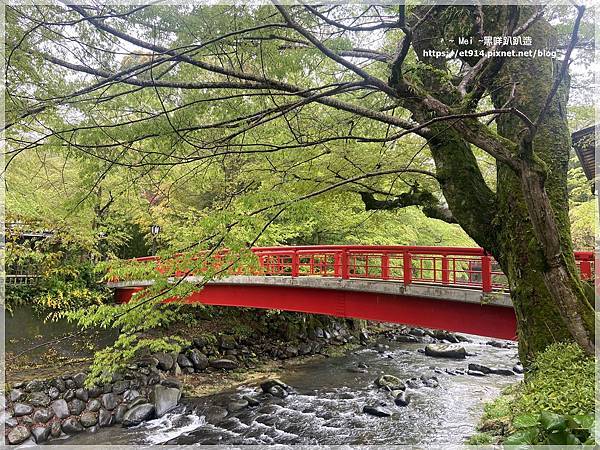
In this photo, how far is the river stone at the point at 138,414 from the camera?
931 cm

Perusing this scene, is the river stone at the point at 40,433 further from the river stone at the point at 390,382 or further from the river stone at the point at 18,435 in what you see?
the river stone at the point at 390,382

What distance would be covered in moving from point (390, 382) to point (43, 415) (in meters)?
8.92

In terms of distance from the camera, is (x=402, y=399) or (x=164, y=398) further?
(x=402, y=399)

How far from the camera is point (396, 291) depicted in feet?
24.5

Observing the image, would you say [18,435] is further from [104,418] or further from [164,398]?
[164,398]

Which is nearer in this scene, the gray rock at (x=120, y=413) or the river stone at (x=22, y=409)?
the river stone at (x=22, y=409)

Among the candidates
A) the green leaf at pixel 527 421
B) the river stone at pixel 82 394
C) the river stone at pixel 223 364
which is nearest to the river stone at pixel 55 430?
the river stone at pixel 82 394

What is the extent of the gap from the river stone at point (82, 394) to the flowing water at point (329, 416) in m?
1.17

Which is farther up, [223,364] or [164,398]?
[164,398]

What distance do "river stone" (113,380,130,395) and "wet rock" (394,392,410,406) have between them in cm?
714

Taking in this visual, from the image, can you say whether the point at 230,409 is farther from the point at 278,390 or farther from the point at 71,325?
the point at 71,325

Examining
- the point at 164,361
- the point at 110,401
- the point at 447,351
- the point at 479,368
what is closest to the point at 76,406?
the point at 110,401

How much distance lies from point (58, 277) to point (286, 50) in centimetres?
1232

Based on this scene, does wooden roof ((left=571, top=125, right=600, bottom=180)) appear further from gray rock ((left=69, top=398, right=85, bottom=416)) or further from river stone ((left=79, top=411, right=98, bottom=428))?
gray rock ((left=69, top=398, right=85, bottom=416))
